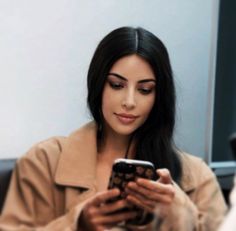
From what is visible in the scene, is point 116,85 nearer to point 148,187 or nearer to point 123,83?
point 123,83

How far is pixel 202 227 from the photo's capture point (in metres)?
0.80

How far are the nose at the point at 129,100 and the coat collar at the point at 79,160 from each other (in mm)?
Answer: 112

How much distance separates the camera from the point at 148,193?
86 cm

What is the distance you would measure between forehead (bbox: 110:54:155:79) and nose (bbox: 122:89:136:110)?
3cm

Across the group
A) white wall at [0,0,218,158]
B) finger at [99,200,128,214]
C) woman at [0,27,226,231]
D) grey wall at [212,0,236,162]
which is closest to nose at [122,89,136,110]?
woman at [0,27,226,231]

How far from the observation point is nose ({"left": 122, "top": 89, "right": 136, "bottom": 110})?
998mm

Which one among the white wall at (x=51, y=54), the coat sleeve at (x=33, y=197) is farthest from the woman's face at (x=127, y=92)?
the white wall at (x=51, y=54)

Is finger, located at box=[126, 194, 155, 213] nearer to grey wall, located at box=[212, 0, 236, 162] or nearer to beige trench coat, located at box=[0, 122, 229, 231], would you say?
beige trench coat, located at box=[0, 122, 229, 231]

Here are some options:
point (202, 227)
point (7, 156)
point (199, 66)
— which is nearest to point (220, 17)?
point (199, 66)

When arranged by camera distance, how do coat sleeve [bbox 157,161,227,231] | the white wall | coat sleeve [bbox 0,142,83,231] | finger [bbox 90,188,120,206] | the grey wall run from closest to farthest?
coat sleeve [bbox 157,161,227,231]
finger [bbox 90,188,120,206]
coat sleeve [bbox 0,142,83,231]
the white wall
the grey wall

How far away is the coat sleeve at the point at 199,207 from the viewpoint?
0.69m

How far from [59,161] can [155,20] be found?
2.16ft

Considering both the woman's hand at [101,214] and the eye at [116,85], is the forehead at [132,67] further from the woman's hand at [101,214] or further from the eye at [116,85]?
the woman's hand at [101,214]

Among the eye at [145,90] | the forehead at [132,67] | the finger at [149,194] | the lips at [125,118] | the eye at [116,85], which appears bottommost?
the finger at [149,194]
